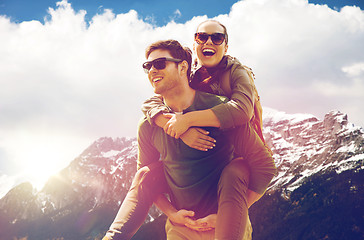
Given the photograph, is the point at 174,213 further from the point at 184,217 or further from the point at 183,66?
the point at 183,66

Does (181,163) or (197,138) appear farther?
(181,163)

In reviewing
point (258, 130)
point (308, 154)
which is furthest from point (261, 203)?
point (258, 130)

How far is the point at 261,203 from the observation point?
496 ft

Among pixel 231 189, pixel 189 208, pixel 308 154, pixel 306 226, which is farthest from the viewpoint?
pixel 308 154

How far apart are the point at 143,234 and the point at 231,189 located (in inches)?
6483

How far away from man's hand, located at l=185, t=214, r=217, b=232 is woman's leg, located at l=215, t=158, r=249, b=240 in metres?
0.17

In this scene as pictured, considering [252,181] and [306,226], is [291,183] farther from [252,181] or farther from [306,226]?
[252,181]

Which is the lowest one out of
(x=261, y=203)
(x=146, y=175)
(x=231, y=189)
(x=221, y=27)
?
(x=261, y=203)

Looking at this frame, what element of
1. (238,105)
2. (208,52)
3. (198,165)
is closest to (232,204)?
(198,165)

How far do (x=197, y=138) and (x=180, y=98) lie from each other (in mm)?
711

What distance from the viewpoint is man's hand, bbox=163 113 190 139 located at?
4230 mm

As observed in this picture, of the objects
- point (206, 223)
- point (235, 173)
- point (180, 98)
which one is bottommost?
point (206, 223)

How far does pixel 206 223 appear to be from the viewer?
14.6ft

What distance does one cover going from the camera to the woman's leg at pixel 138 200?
4.64 metres
